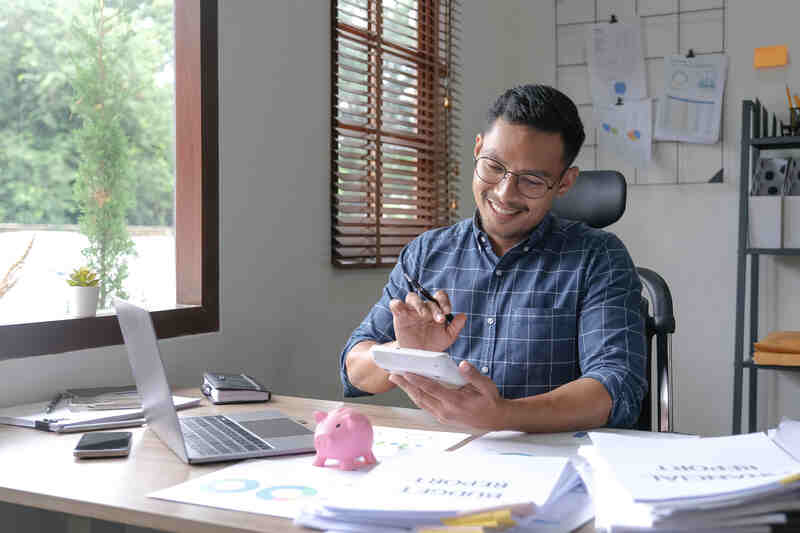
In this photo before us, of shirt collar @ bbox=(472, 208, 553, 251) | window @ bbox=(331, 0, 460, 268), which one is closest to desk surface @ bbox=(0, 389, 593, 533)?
shirt collar @ bbox=(472, 208, 553, 251)

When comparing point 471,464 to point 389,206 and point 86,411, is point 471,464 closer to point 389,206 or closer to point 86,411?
point 86,411

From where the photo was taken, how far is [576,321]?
1.65 m

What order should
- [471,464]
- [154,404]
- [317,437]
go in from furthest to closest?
[154,404]
[317,437]
[471,464]

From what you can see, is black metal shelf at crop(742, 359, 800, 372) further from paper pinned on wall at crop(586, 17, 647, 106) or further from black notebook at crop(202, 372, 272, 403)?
black notebook at crop(202, 372, 272, 403)

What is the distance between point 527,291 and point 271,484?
81 cm

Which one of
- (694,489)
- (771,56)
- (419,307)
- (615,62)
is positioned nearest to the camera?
(694,489)

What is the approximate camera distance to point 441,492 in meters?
0.87

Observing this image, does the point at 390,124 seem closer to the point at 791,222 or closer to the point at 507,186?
the point at 507,186

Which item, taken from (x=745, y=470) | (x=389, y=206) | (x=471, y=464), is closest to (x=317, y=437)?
(x=471, y=464)

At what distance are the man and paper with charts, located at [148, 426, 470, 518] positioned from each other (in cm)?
39

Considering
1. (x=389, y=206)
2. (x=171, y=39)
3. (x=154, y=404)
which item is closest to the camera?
(x=154, y=404)

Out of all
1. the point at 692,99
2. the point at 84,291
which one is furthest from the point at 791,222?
the point at 84,291

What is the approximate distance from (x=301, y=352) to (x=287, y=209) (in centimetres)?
42

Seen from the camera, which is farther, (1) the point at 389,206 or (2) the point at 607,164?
(2) the point at 607,164
